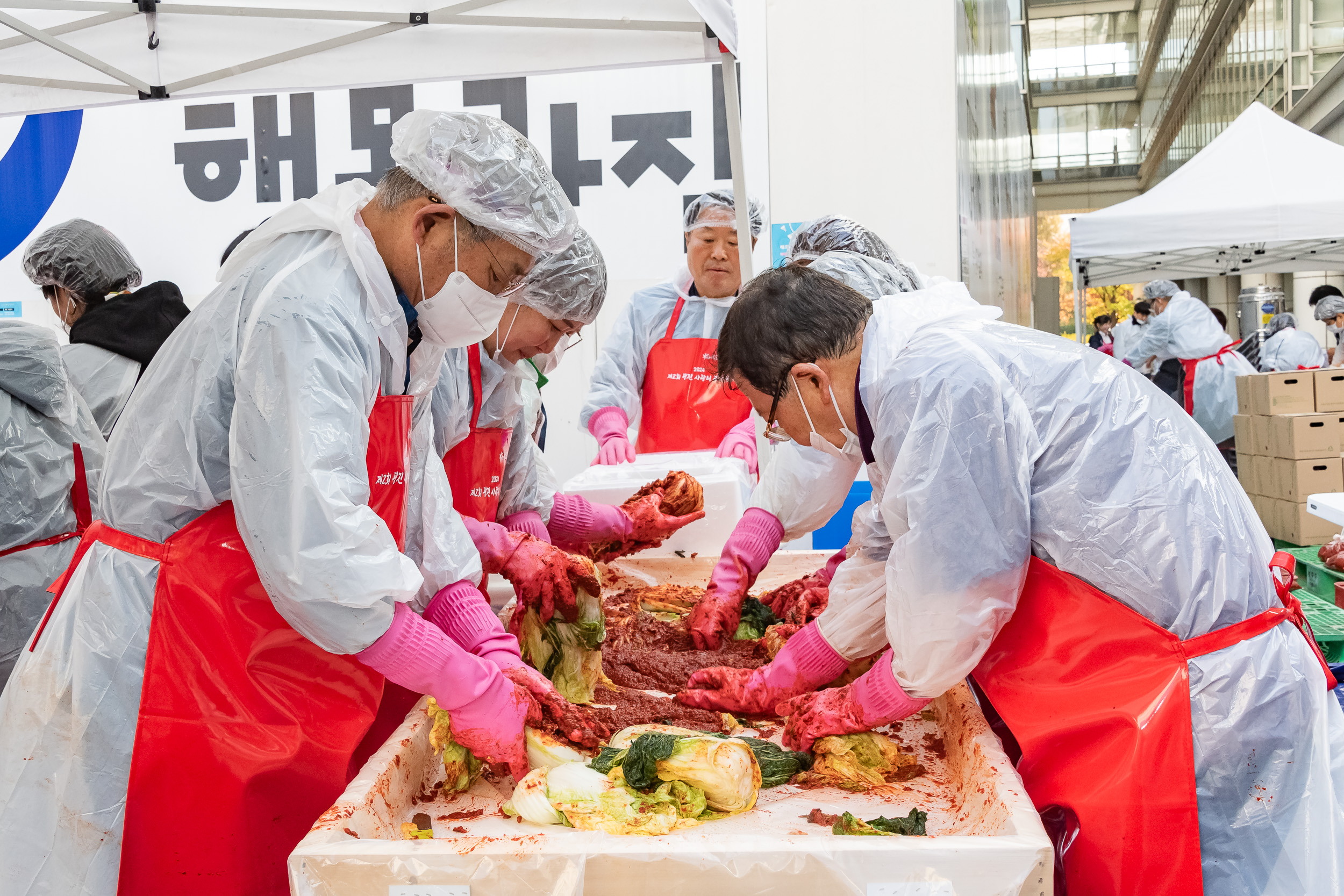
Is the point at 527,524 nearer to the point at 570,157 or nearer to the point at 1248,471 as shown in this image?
the point at 570,157

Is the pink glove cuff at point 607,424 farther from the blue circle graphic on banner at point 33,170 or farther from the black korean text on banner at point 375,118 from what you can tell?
the blue circle graphic on banner at point 33,170

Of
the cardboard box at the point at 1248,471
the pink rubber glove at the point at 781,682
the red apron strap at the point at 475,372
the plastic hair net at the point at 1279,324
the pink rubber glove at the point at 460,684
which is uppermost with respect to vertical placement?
the plastic hair net at the point at 1279,324

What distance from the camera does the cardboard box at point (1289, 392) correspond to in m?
6.41

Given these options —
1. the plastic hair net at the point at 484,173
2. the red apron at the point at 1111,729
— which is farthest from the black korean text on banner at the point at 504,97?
the red apron at the point at 1111,729

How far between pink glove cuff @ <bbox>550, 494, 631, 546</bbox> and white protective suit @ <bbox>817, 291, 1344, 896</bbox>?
1415 mm

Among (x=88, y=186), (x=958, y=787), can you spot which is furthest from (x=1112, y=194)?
(x=958, y=787)

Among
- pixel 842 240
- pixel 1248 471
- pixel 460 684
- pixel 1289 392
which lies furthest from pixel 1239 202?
pixel 460 684

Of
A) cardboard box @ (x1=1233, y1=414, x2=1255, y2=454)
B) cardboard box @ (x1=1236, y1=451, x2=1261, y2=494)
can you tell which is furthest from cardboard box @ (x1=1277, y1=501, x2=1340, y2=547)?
cardboard box @ (x1=1233, y1=414, x2=1255, y2=454)

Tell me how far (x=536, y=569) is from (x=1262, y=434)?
643 centimetres

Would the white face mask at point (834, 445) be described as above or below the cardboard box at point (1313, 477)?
above

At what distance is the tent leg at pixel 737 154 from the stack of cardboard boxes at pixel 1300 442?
4.82 metres

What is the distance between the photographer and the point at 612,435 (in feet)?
13.4

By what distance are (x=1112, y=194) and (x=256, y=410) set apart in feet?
125

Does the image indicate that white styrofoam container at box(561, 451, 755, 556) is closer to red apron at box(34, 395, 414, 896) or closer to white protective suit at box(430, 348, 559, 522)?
white protective suit at box(430, 348, 559, 522)
